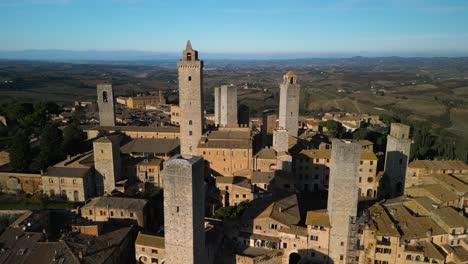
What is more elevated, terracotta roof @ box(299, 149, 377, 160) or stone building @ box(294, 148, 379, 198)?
terracotta roof @ box(299, 149, 377, 160)

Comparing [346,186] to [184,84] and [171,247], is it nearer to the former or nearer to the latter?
[171,247]

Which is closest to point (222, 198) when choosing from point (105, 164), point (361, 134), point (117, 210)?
point (117, 210)

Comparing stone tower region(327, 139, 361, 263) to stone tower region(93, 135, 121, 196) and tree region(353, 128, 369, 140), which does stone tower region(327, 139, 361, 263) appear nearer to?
stone tower region(93, 135, 121, 196)

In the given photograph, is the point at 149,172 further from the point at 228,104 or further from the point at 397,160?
the point at 397,160

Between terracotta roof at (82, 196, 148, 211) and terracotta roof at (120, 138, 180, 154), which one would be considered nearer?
terracotta roof at (82, 196, 148, 211)

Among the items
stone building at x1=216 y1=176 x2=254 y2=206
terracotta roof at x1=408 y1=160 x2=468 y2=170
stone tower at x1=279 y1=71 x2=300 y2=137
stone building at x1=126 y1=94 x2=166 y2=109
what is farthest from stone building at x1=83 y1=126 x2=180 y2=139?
stone building at x1=126 y1=94 x2=166 y2=109

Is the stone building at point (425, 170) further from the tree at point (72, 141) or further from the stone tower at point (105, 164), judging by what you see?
the tree at point (72, 141)

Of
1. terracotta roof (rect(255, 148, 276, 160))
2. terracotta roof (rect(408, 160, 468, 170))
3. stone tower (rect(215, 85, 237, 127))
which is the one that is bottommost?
terracotta roof (rect(408, 160, 468, 170))
